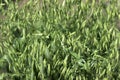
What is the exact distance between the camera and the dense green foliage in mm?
3363

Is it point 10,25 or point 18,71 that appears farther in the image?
point 10,25

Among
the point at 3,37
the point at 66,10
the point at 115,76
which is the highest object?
the point at 66,10

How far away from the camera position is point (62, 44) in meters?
3.43

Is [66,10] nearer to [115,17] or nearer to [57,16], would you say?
[57,16]

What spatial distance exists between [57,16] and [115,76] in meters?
0.85

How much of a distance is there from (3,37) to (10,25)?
0.51 ft

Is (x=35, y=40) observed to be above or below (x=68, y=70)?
above

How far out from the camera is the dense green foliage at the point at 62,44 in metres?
3.36

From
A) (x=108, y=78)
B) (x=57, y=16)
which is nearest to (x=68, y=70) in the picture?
(x=108, y=78)

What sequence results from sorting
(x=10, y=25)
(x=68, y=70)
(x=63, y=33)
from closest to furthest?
(x=68, y=70), (x=63, y=33), (x=10, y=25)

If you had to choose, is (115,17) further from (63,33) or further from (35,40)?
(35,40)

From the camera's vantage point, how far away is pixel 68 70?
333 cm

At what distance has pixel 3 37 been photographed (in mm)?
3854

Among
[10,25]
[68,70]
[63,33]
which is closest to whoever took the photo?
[68,70]
